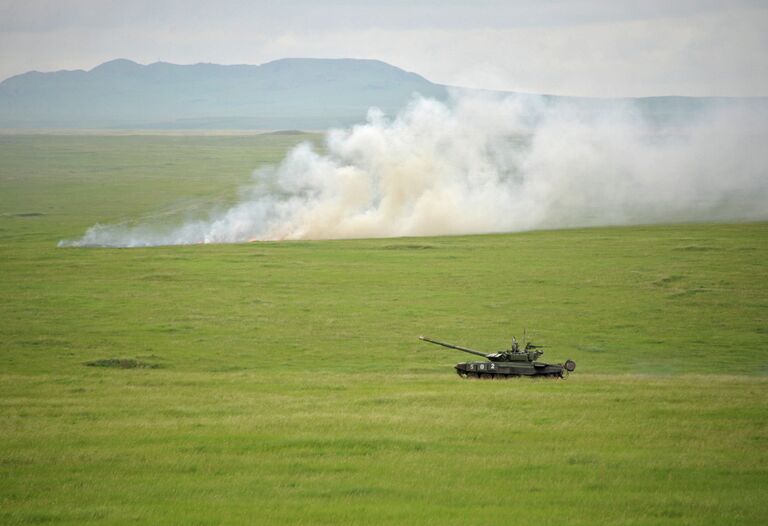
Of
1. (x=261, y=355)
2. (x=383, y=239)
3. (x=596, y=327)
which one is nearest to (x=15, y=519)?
(x=261, y=355)

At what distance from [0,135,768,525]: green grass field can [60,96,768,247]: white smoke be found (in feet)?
21.4

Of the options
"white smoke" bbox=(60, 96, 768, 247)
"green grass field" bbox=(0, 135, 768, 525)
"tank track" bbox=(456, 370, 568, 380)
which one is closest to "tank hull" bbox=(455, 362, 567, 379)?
"tank track" bbox=(456, 370, 568, 380)

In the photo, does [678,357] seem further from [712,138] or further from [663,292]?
[712,138]

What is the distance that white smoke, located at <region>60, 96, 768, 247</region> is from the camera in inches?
3041

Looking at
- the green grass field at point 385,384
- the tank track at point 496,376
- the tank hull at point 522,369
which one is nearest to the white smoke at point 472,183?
the green grass field at point 385,384

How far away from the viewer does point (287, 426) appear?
24.2 m

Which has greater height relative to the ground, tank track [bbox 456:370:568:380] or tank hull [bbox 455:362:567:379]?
tank hull [bbox 455:362:567:379]

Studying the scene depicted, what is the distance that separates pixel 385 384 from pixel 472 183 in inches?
2081

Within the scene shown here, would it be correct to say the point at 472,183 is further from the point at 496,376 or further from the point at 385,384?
the point at 385,384

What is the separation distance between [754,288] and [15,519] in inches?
1651

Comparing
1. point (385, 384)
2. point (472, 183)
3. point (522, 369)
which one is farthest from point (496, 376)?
point (472, 183)

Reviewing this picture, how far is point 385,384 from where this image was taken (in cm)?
3130

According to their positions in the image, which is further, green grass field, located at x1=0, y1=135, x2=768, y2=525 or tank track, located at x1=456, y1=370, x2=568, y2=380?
tank track, located at x1=456, y1=370, x2=568, y2=380

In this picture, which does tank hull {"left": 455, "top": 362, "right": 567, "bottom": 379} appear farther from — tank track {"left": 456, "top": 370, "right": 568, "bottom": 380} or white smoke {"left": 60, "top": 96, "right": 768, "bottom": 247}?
white smoke {"left": 60, "top": 96, "right": 768, "bottom": 247}
